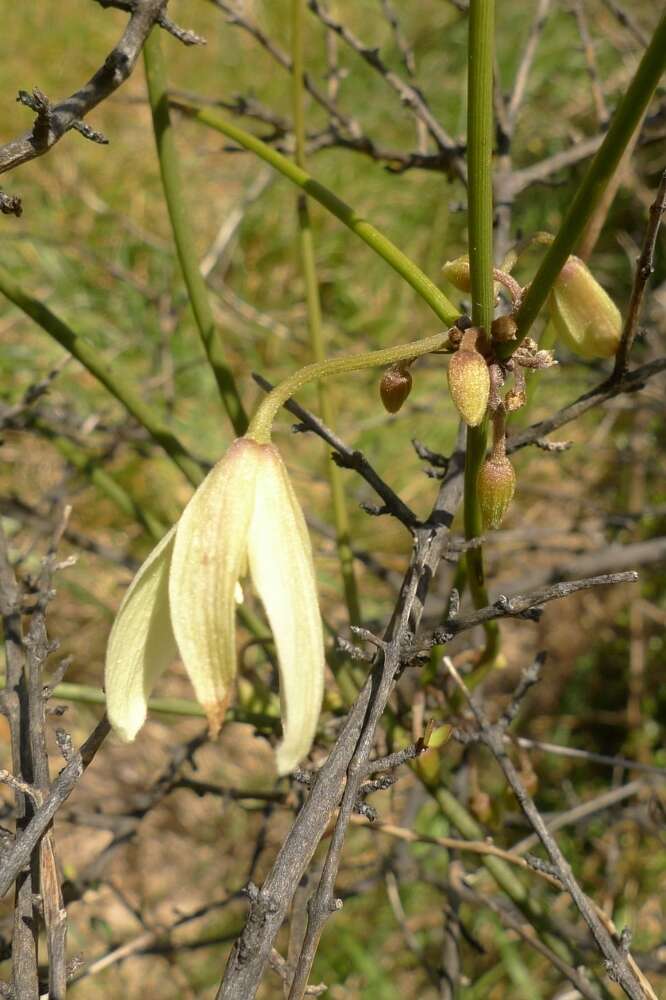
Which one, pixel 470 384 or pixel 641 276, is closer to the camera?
pixel 470 384

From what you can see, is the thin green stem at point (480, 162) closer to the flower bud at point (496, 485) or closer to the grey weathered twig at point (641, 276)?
the flower bud at point (496, 485)

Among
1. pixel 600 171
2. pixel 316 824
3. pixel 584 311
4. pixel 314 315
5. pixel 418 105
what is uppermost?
pixel 418 105

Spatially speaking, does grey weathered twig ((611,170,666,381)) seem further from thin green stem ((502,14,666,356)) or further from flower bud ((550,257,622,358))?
thin green stem ((502,14,666,356))

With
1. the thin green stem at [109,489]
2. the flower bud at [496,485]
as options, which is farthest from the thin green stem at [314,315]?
the flower bud at [496,485]

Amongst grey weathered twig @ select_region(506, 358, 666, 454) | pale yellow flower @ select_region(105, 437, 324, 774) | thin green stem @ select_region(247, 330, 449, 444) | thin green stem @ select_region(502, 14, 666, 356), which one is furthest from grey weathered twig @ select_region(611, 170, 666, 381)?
pale yellow flower @ select_region(105, 437, 324, 774)

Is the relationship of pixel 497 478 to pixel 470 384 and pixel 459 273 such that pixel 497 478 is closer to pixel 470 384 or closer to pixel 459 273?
pixel 470 384

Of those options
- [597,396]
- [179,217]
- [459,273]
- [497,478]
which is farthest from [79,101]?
[597,396]
